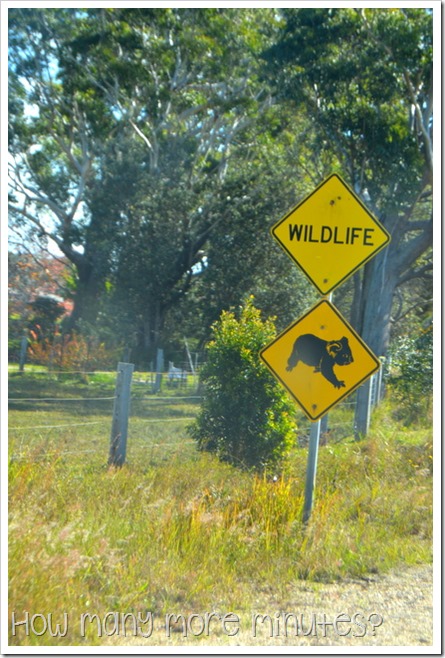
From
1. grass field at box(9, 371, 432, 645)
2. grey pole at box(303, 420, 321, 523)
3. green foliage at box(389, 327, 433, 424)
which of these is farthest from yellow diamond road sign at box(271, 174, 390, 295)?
green foliage at box(389, 327, 433, 424)

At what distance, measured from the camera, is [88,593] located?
5.12 meters

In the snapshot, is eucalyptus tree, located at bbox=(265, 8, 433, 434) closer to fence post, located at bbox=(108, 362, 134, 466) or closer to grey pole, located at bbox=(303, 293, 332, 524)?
fence post, located at bbox=(108, 362, 134, 466)

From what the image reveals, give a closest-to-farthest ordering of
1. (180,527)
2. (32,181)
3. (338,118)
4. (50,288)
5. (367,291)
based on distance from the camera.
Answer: (180,527)
(338,118)
(367,291)
(32,181)
(50,288)

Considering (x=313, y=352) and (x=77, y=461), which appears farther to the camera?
(x=77, y=461)

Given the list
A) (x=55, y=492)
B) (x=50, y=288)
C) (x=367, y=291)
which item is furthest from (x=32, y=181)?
(x=55, y=492)

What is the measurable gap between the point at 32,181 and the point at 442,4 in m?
24.3

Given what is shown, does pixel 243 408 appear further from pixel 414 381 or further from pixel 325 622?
pixel 414 381

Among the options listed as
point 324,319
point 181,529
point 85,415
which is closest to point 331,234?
point 324,319

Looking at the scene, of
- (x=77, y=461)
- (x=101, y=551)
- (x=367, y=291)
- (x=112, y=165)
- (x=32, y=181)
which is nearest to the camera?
(x=101, y=551)

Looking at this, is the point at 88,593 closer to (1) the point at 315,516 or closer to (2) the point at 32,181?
(1) the point at 315,516

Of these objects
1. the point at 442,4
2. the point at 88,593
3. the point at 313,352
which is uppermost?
the point at 442,4

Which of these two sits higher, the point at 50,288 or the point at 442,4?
the point at 442,4

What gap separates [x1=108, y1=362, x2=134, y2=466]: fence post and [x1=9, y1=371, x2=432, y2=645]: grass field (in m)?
0.18

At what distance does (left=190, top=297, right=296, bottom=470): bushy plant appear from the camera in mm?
9656
